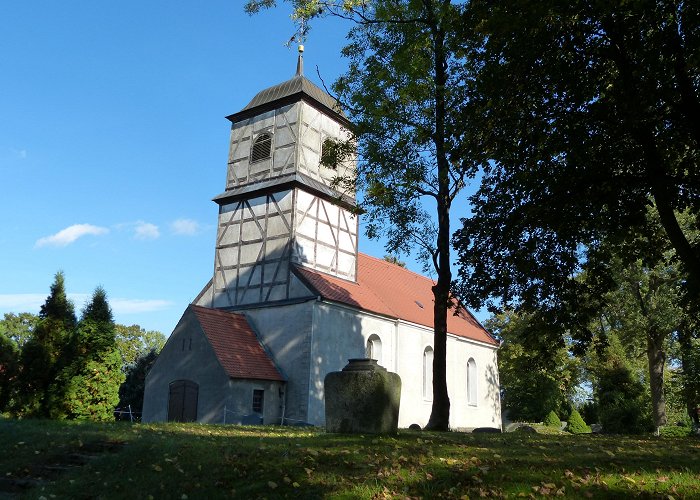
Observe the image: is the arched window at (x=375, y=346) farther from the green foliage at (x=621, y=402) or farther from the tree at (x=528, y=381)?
the tree at (x=528, y=381)

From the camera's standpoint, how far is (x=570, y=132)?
1083 cm

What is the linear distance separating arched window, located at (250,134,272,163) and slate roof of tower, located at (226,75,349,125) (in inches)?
59.4

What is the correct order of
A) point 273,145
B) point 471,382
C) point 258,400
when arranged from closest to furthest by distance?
point 258,400 < point 273,145 < point 471,382

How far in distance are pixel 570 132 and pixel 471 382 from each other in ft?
87.1

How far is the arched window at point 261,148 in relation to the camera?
2875cm

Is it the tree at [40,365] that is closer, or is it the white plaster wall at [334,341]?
the tree at [40,365]

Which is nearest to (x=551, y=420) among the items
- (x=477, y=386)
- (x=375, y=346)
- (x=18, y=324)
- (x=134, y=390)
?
(x=477, y=386)

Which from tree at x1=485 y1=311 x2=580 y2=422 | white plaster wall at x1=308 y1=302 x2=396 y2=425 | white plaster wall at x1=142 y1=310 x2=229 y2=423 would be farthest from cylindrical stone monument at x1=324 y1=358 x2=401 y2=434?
tree at x1=485 y1=311 x2=580 y2=422

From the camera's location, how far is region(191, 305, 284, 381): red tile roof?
2338cm

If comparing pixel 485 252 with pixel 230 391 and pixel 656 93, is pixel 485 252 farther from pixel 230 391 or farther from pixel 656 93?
pixel 230 391

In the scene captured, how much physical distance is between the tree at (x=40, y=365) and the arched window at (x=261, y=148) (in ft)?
41.6

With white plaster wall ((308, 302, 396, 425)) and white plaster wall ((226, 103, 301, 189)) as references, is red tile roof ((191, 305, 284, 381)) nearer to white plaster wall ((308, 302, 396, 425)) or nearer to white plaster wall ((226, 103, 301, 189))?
white plaster wall ((308, 302, 396, 425))

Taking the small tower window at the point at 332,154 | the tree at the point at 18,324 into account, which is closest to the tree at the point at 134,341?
the tree at the point at 18,324

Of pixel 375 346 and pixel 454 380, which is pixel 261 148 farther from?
pixel 454 380
